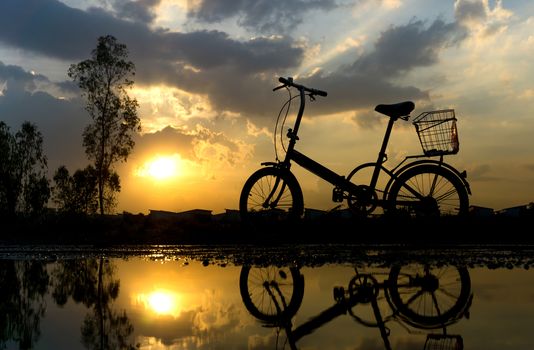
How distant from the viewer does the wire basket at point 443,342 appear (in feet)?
11.6

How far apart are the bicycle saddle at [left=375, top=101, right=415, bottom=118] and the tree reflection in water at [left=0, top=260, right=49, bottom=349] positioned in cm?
686

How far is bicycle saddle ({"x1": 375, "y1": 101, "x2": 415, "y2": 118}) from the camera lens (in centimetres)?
1138

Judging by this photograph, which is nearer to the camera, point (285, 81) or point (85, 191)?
point (285, 81)

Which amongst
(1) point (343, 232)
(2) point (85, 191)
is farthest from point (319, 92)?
(2) point (85, 191)

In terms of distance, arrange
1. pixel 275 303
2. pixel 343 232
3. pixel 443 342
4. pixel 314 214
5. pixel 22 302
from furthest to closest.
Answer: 1. pixel 314 214
2. pixel 343 232
3. pixel 22 302
4. pixel 275 303
5. pixel 443 342

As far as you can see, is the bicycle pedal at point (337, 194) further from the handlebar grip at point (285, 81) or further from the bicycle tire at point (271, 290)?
the bicycle tire at point (271, 290)

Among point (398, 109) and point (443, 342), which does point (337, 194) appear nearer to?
point (398, 109)

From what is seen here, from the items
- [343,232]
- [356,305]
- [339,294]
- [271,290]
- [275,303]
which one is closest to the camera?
[356,305]

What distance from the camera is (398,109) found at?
11.4 metres

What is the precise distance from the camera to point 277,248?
1134 centimetres

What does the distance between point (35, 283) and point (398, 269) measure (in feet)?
14.6

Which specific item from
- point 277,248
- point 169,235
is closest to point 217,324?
point 277,248

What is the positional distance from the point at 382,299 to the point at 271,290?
1.23 metres

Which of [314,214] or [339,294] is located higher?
[314,214]
